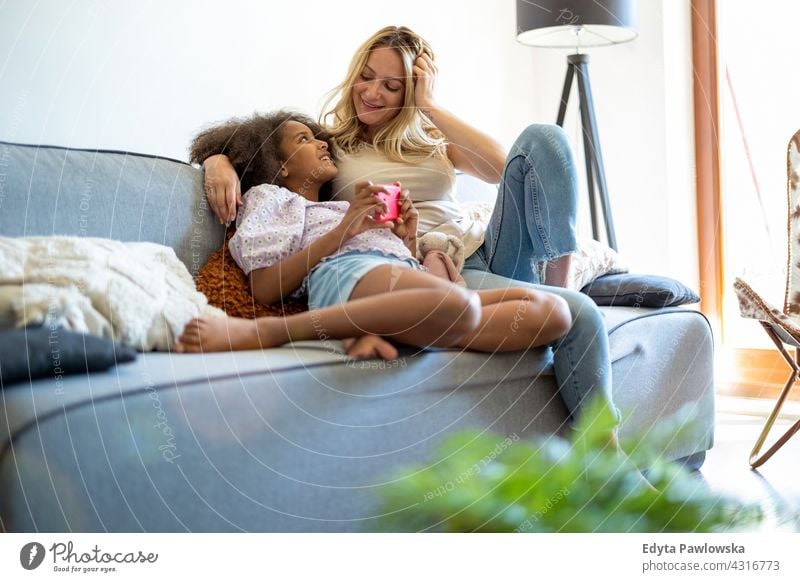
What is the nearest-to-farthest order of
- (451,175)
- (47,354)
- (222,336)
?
(47,354) < (222,336) < (451,175)

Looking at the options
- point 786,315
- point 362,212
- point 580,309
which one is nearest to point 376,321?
point 362,212

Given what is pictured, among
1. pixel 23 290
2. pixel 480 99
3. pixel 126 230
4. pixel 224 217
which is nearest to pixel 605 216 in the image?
pixel 480 99

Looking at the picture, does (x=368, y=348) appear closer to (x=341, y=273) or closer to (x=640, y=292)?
(x=341, y=273)

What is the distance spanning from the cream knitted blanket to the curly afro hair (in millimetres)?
202

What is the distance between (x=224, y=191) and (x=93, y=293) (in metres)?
0.28

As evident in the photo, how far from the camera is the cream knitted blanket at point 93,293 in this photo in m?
0.78

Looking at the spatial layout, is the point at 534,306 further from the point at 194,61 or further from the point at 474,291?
the point at 194,61

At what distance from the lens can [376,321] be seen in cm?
88

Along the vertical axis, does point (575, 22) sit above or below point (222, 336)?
above

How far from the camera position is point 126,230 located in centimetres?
99

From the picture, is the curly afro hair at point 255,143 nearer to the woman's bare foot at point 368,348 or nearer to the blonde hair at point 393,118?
the blonde hair at point 393,118

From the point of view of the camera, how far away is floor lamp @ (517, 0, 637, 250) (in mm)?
1100

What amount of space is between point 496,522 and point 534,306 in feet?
0.76

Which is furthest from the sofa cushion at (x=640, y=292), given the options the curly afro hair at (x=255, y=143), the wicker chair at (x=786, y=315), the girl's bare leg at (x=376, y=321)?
the curly afro hair at (x=255, y=143)
